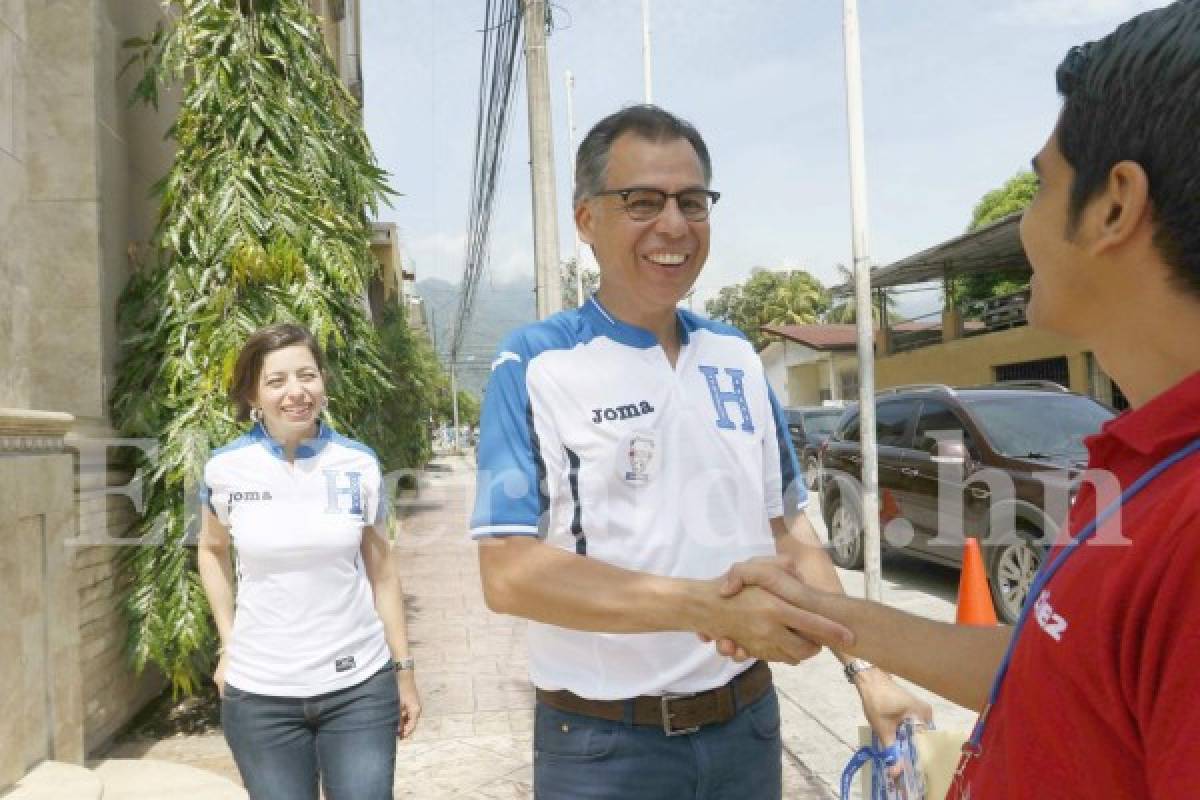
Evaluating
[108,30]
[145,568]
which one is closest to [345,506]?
[145,568]

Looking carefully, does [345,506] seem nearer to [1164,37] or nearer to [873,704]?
[873,704]

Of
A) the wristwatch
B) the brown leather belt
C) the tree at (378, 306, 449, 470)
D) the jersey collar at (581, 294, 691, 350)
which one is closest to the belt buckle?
the brown leather belt

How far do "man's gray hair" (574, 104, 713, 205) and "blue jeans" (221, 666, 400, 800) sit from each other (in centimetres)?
170

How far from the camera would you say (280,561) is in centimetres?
302

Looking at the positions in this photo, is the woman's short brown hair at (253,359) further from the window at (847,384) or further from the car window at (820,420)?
the window at (847,384)

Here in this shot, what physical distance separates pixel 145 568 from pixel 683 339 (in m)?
4.27

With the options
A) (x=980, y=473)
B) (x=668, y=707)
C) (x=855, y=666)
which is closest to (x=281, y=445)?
(x=668, y=707)

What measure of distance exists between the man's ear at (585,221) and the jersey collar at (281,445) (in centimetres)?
137

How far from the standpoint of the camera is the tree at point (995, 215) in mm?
32406

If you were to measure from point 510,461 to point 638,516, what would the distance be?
297 millimetres

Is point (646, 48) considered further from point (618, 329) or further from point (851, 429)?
point (618, 329)

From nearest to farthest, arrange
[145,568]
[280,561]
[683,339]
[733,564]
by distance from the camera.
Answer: [733,564], [683,339], [280,561], [145,568]

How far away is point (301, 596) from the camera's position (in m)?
3.00

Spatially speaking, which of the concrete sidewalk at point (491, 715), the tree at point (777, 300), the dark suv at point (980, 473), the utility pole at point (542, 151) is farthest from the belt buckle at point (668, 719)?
the tree at point (777, 300)
